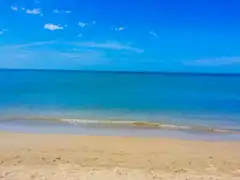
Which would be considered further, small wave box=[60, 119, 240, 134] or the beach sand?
small wave box=[60, 119, 240, 134]

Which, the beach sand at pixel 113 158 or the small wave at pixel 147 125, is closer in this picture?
the beach sand at pixel 113 158

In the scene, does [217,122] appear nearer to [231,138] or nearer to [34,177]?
[231,138]

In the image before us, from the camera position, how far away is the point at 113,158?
6406 millimetres

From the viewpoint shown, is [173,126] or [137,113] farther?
[137,113]

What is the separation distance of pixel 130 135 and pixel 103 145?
1746 mm

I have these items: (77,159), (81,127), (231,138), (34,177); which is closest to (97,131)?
(81,127)

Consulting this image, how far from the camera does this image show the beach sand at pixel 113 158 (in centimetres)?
505

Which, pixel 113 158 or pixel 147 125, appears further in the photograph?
pixel 147 125

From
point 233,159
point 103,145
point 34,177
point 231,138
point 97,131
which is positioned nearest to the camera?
point 34,177

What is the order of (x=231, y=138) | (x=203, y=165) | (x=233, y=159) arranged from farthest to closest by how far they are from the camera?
(x=231, y=138) < (x=233, y=159) < (x=203, y=165)

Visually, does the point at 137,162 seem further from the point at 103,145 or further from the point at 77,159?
the point at 103,145

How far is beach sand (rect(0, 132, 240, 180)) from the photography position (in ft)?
16.6

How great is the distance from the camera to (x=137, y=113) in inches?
593

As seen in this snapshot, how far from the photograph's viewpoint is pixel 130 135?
30.7 ft
